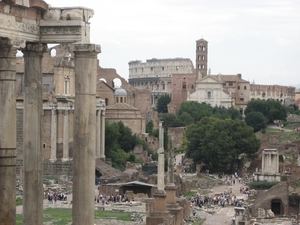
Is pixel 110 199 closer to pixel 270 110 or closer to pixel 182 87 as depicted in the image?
pixel 270 110

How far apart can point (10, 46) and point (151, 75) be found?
528ft

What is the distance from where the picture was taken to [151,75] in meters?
173

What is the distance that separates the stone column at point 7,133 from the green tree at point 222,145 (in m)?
49.6

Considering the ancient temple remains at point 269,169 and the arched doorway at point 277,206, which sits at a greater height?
the ancient temple remains at point 269,169

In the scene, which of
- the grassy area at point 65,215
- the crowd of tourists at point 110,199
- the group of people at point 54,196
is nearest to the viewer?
the grassy area at point 65,215

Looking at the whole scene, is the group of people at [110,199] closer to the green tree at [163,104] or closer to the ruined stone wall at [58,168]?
the ruined stone wall at [58,168]

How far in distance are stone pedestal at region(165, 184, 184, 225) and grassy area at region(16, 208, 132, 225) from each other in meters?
2.44

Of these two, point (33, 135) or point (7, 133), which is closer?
point (7, 133)

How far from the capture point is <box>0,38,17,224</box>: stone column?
12336 millimetres

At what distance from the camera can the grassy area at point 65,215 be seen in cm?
3447

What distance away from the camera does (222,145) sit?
61844 mm

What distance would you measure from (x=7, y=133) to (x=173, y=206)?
23577mm

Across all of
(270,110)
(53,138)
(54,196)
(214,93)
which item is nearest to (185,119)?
(270,110)

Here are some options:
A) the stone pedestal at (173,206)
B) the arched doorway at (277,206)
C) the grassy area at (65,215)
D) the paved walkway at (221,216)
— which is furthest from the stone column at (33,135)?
the arched doorway at (277,206)
